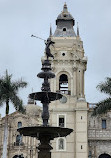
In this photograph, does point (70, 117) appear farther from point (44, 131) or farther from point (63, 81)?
point (44, 131)

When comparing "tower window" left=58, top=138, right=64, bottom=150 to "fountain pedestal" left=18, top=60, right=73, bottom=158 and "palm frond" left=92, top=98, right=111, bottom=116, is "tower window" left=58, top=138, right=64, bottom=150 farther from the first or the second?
"fountain pedestal" left=18, top=60, right=73, bottom=158

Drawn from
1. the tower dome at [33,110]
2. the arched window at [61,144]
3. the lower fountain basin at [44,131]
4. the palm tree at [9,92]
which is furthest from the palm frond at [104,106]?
the tower dome at [33,110]

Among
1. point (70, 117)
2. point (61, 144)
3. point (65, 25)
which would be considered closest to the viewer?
point (61, 144)

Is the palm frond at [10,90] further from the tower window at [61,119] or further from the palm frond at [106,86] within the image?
the tower window at [61,119]

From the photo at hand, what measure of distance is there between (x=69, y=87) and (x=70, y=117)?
4.39 m

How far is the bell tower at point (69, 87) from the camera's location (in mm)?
45125

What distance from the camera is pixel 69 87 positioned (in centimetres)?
4844

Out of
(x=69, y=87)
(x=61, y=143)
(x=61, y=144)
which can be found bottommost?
(x=61, y=144)

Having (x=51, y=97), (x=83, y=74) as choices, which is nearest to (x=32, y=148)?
(x=83, y=74)

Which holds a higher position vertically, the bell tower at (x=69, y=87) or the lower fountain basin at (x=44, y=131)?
the bell tower at (x=69, y=87)

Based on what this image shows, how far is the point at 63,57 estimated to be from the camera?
49469mm

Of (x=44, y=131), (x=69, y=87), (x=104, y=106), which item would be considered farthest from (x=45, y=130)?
(x=69, y=87)

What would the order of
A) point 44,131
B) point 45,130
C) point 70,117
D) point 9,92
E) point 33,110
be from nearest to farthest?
1. point 45,130
2. point 44,131
3. point 9,92
4. point 70,117
5. point 33,110

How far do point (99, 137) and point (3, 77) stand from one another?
19333mm
